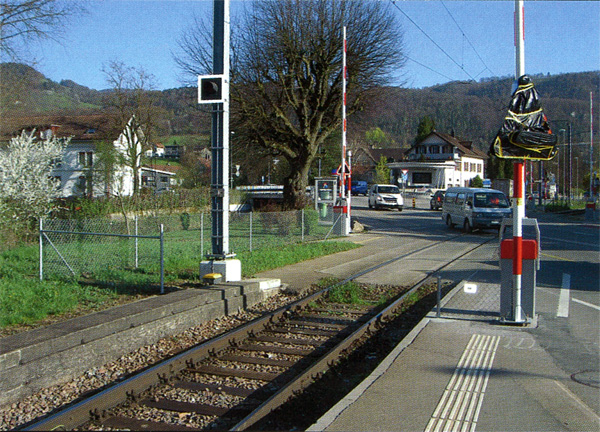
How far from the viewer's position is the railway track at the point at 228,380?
5082 millimetres

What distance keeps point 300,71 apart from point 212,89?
17.9m

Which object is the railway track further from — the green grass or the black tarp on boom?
the black tarp on boom

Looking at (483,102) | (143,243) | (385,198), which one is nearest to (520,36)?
(143,243)

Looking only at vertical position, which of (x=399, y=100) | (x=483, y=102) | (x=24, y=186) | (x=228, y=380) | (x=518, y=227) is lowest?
(x=228, y=380)

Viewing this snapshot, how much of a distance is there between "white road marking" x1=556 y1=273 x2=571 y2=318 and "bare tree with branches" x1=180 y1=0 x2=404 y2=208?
677 inches

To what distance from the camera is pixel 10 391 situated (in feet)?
18.5

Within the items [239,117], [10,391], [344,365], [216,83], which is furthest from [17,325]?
[239,117]

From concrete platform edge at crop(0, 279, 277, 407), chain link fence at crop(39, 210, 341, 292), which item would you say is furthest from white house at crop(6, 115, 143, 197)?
concrete platform edge at crop(0, 279, 277, 407)

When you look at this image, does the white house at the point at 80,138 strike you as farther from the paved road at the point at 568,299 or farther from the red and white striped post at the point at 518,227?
the red and white striped post at the point at 518,227

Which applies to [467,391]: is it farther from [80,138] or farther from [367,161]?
[367,161]

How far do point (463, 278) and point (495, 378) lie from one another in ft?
25.8

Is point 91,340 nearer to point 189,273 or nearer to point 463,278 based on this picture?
point 189,273

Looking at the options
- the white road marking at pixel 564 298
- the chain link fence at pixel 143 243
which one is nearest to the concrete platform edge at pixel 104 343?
the chain link fence at pixel 143 243

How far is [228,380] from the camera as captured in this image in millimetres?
6332
